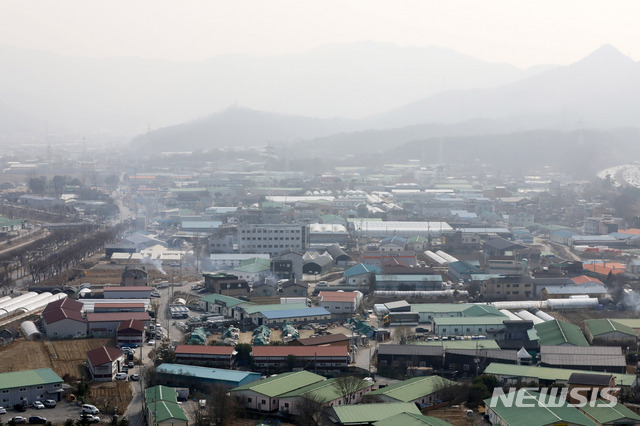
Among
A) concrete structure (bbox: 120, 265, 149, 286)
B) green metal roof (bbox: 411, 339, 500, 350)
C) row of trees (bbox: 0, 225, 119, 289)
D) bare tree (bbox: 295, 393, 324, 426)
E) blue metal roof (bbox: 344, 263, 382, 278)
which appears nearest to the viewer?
bare tree (bbox: 295, 393, 324, 426)

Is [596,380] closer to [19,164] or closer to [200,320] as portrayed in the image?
[200,320]

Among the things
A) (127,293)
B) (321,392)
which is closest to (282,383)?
(321,392)

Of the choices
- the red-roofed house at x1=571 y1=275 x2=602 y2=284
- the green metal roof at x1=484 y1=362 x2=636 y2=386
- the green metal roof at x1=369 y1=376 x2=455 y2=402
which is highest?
the red-roofed house at x1=571 y1=275 x2=602 y2=284

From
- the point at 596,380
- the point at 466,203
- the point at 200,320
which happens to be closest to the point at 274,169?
the point at 466,203

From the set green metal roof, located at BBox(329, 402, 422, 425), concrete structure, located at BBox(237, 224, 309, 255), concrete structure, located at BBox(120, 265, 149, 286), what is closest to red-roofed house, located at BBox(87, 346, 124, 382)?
green metal roof, located at BBox(329, 402, 422, 425)

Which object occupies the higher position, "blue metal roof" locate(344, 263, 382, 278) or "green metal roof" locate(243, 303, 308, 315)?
"blue metal roof" locate(344, 263, 382, 278)

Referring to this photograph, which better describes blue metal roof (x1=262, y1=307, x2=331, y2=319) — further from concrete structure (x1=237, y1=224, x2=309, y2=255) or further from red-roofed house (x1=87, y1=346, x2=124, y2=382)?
concrete structure (x1=237, y1=224, x2=309, y2=255)
